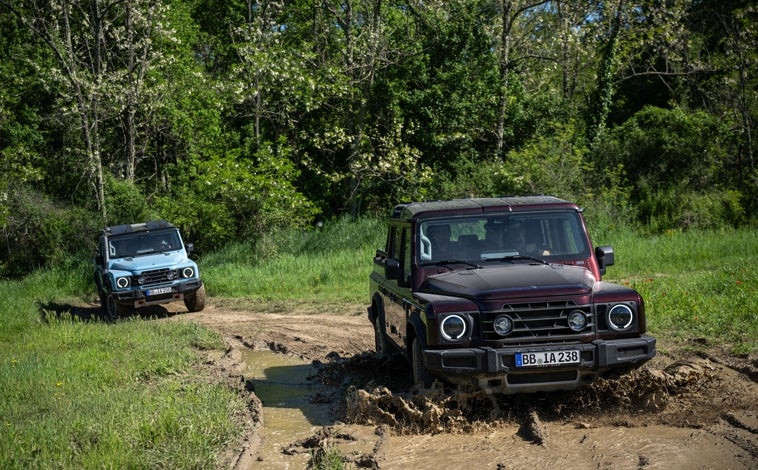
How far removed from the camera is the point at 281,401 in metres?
9.26

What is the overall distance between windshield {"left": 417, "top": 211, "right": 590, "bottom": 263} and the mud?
4.29 ft

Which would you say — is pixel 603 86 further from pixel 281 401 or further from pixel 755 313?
pixel 281 401

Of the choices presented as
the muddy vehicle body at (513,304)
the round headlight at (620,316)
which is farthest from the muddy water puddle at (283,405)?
the round headlight at (620,316)

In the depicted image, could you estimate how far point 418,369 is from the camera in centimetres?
770

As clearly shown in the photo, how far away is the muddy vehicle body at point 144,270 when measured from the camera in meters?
17.3

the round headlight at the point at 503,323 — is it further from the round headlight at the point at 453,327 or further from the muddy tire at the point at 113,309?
the muddy tire at the point at 113,309

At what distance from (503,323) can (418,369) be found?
1.06m

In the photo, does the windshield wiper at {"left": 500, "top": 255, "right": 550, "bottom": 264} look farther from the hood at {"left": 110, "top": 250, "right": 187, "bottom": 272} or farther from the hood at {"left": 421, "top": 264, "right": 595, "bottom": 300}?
the hood at {"left": 110, "top": 250, "right": 187, "bottom": 272}

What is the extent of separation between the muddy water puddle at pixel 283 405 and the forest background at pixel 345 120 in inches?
564

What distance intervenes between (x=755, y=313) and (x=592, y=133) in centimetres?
1990

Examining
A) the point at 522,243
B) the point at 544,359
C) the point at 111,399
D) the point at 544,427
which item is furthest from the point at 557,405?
the point at 111,399

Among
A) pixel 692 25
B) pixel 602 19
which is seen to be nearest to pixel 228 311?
pixel 602 19

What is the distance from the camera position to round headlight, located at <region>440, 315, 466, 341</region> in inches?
277

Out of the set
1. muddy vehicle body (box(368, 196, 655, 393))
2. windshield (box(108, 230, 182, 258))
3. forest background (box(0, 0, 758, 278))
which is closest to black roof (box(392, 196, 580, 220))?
muddy vehicle body (box(368, 196, 655, 393))
